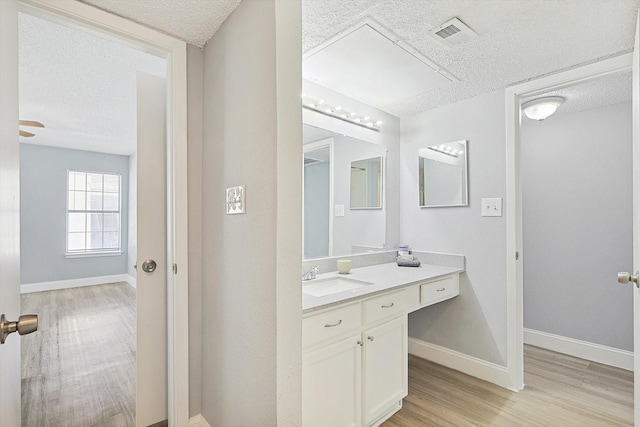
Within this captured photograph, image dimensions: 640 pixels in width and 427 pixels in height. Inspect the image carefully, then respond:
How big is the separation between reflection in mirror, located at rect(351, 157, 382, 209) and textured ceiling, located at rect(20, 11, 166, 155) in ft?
5.32

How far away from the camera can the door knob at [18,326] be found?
2.27 feet

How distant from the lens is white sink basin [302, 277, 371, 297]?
6.38 ft

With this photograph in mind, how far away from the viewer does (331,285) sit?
2078 mm

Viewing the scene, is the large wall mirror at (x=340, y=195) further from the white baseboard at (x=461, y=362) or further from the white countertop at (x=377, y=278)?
the white baseboard at (x=461, y=362)

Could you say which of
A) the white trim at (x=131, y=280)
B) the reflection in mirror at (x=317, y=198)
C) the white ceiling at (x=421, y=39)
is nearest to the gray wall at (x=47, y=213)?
the white trim at (x=131, y=280)

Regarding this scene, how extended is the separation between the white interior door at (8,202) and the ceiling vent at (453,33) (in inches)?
65.2

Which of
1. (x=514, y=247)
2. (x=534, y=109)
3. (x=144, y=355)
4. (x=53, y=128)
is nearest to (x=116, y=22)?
(x=144, y=355)

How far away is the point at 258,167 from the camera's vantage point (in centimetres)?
125

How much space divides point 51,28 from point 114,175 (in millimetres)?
4783

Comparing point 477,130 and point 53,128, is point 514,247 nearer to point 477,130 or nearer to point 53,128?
point 477,130

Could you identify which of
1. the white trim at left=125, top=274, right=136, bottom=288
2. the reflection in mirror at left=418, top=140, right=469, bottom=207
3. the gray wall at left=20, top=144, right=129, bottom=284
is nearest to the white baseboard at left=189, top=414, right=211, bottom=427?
the reflection in mirror at left=418, top=140, right=469, bottom=207

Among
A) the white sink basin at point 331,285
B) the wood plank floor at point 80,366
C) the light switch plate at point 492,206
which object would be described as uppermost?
the light switch plate at point 492,206

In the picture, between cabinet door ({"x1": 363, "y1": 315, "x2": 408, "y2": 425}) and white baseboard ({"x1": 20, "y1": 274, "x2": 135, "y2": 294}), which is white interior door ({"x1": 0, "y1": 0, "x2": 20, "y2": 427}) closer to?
cabinet door ({"x1": 363, "y1": 315, "x2": 408, "y2": 425})

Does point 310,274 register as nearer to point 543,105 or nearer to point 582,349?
point 543,105
